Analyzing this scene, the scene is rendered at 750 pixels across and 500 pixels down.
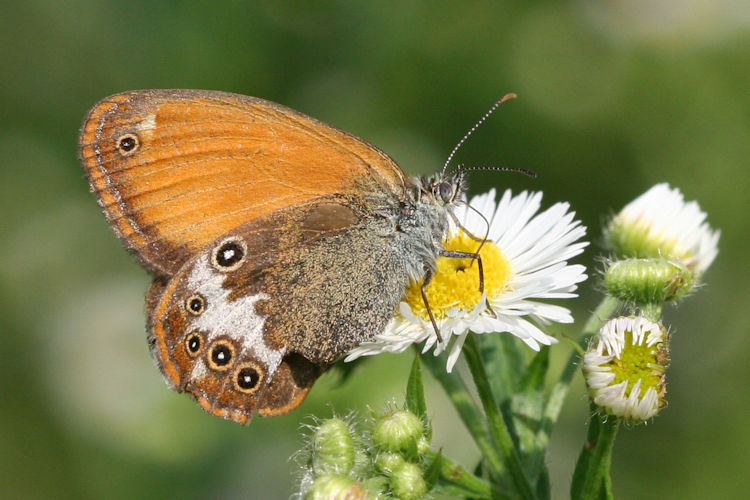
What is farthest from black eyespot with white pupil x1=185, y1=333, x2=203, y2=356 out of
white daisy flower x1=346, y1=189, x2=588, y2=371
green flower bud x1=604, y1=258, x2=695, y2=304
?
green flower bud x1=604, y1=258, x2=695, y2=304

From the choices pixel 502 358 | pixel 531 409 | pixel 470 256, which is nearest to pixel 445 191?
pixel 470 256

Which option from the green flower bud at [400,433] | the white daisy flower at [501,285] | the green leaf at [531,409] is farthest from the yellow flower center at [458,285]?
the green flower bud at [400,433]

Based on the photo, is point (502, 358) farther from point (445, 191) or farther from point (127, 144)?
point (127, 144)

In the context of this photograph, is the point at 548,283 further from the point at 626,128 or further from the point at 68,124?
the point at 68,124

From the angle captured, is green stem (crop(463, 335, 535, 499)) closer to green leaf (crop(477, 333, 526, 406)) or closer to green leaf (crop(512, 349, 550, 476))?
green leaf (crop(512, 349, 550, 476))

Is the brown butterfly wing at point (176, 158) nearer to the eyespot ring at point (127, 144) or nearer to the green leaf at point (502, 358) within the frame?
the eyespot ring at point (127, 144)

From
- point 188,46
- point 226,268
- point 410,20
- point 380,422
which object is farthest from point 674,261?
point 188,46
